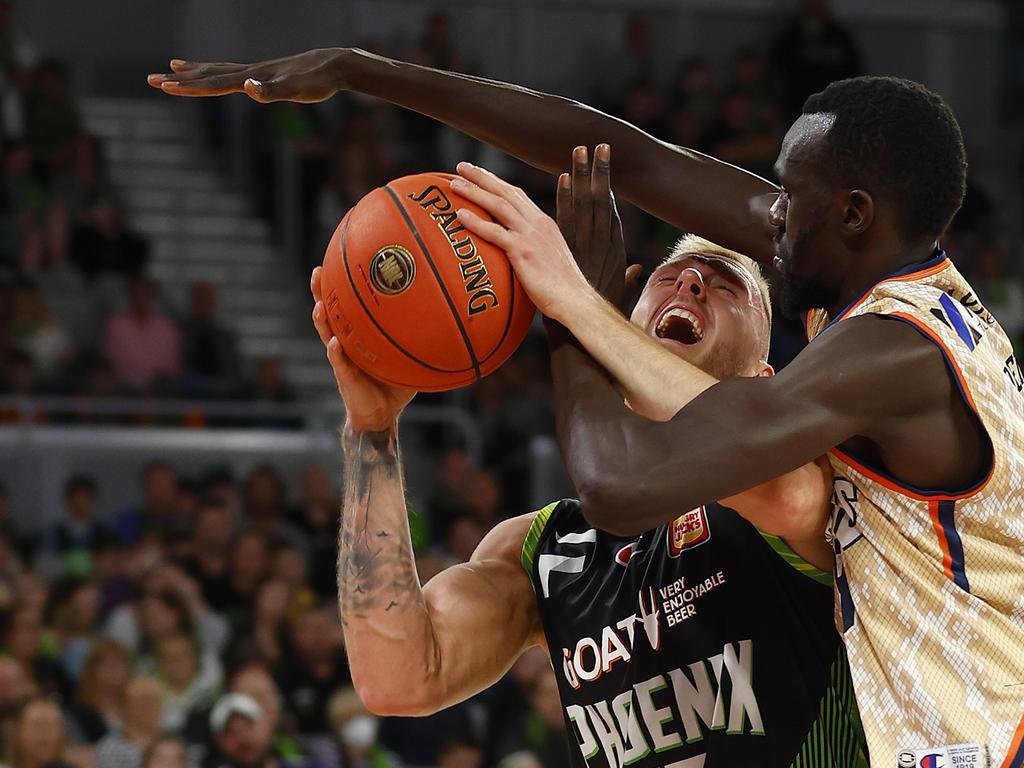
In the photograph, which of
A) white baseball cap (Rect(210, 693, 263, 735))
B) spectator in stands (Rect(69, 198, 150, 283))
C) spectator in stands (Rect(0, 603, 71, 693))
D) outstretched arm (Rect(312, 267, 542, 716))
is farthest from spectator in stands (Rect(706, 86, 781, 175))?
outstretched arm (Rect(312, 267, 542, 716))

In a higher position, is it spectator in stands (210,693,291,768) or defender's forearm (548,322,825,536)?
defender's forearm (548,322,825,536)

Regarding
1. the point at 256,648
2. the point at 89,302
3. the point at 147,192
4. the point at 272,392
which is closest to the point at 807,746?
the point at 256,648

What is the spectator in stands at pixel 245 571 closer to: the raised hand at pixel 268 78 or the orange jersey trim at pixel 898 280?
the raised hand at pixel 268 78

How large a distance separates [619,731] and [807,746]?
17.0 inches

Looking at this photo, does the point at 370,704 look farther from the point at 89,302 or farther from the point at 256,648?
the point at 89,302

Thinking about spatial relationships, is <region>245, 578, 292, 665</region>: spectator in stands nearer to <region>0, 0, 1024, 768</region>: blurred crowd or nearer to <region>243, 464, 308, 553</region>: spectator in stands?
<region>0, 0, 1024, 768</region>: blurred crowd

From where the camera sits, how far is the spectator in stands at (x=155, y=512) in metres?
9.34

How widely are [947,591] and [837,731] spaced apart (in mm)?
520

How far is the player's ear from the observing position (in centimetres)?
297

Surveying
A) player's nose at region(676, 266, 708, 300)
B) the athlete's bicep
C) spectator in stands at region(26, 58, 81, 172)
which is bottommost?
spectator in stands at region(26, 58, 81, 172)

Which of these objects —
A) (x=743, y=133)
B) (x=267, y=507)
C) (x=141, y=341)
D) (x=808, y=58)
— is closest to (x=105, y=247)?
(x=141, y=341)

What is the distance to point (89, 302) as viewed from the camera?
1154 cm

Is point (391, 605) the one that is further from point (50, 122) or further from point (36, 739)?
point (50, 122)

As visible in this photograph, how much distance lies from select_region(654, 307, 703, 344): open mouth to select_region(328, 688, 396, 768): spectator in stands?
4569 mm
